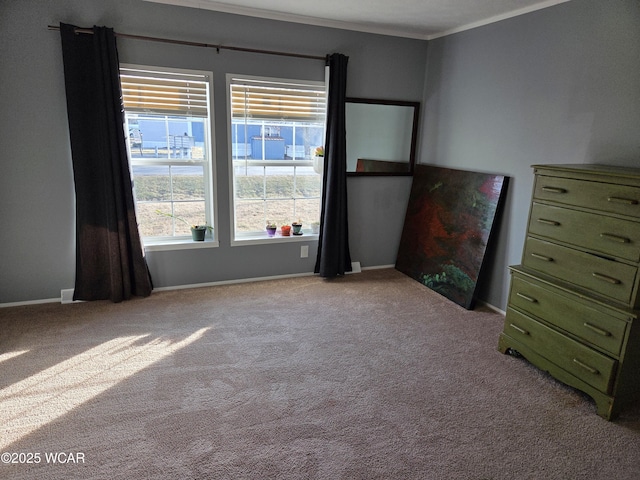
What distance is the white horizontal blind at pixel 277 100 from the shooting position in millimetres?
3582

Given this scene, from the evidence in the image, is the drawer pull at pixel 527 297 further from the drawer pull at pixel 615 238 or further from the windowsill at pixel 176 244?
the windowsill at pixel 176 244

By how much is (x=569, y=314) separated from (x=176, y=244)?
116 inches

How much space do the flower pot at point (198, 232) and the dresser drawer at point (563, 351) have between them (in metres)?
2.52

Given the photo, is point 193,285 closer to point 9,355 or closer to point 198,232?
point 198,232

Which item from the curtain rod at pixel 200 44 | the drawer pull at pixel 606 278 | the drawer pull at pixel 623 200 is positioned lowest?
the drawer pull at pixel 606 278

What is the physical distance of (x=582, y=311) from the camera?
2.25 metres

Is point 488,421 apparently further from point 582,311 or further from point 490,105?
point 490,105

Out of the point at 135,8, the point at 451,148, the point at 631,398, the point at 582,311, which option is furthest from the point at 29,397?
the point at 451,148

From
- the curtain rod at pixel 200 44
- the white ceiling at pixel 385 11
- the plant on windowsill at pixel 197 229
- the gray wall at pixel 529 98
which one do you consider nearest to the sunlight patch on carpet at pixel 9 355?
the plant on windowsill at pixel 197 229

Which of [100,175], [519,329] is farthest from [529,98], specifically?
[100,175]

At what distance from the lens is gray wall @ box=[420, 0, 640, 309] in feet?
8.29

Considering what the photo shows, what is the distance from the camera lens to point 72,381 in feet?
7.66

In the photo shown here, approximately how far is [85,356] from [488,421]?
2.37 metres

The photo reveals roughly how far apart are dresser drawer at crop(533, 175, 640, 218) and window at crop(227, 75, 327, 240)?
6.69 feet
